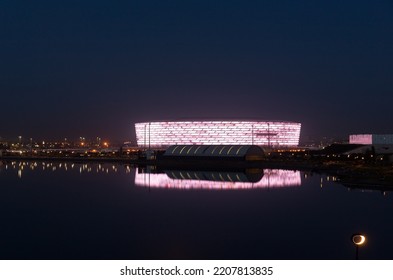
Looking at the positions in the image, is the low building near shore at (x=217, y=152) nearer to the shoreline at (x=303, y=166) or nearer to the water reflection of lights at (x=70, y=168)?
the shoreline at (x=303, y=166)

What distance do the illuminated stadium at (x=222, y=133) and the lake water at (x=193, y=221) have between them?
116 feet

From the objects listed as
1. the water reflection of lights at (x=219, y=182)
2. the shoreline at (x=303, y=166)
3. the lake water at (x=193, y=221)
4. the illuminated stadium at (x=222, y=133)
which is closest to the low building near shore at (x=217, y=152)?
the shoreline at (x=303, y=166)

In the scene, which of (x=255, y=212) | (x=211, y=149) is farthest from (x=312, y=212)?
(x=211, y=149)

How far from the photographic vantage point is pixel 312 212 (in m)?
12.4

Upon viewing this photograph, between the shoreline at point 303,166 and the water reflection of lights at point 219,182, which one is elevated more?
the shoreline at point 303,166

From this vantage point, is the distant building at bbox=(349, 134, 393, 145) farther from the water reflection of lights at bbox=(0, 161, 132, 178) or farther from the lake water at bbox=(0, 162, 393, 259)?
the lake water at bbox=(0, 162, 393, 259)

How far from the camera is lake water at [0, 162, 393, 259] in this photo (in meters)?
8.17

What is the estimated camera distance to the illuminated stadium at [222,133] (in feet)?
180

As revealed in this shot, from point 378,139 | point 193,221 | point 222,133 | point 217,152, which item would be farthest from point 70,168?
point 378,139

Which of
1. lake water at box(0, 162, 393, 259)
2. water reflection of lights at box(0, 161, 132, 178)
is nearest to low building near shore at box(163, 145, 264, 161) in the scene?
water reflection of lights at box(0, 161, 132, 178)

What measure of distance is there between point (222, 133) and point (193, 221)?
44370 millimetres

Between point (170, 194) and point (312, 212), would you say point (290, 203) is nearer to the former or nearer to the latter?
point (312, 212)

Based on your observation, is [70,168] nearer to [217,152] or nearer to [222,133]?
[217,152]

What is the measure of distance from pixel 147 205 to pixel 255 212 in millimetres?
3355
